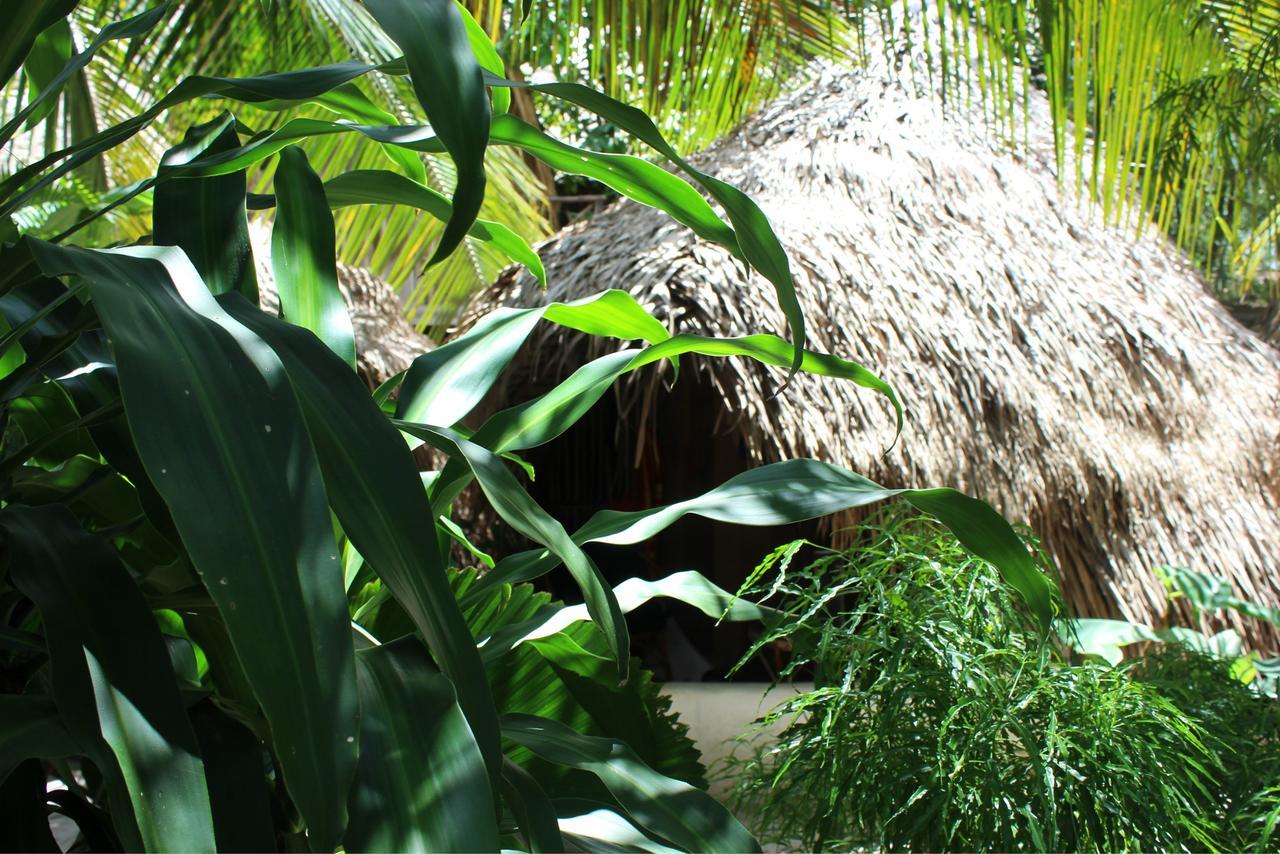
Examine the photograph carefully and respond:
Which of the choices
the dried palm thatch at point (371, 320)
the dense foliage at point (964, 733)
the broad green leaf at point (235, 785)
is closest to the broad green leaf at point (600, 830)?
the broad green leaf at point (235, 785)

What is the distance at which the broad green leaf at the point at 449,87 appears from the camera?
0.47 m

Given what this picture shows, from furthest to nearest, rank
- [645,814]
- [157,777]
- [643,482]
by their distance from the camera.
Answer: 1. [643,482]
2. [645,814]
3. [157,777]

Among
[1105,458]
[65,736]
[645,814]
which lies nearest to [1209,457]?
[1105,458]

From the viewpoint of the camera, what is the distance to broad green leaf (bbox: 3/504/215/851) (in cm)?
45

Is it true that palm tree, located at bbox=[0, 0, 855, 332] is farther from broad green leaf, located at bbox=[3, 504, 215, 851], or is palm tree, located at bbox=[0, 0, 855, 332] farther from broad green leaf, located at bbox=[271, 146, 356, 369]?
broad green leaf, located at bbox=[3, 504, 215, 851]

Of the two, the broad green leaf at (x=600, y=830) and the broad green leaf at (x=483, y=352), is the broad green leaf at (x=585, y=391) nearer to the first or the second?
the broad green leaf at (x=483, y=352)

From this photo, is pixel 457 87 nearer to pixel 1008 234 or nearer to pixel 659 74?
pixel 659 74

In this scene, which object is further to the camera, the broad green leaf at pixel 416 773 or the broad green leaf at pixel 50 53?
the broad green leaf at pixel 50 53

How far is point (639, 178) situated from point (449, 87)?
0.26 metres

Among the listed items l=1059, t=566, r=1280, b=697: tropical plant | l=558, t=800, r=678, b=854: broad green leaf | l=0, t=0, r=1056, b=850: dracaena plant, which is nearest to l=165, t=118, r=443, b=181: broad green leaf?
l=0, t=0, r=1056, b=850: dracaena plant

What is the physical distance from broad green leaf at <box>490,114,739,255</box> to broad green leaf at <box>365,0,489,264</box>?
19 cm

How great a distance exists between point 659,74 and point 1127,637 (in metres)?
1.65

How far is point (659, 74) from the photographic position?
260cm

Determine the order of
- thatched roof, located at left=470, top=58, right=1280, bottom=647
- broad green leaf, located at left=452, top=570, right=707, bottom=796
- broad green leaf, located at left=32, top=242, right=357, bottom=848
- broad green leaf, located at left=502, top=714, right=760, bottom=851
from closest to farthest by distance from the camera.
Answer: broad green leaf, located at left=32, top=242, right=357, bottom=848, broad green leaf, located at left=502, top=714, right=760, bottom=851, broad green leaf, located at left=452, top=570, right=707, bottom=796, thatched roof, located at left=470, top=58, right=1280, bottom=647
